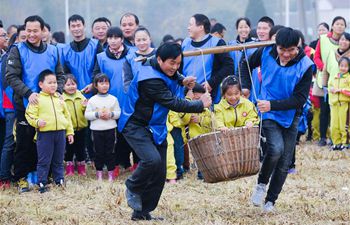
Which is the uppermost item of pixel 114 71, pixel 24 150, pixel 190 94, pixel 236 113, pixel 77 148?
pixel 114 71

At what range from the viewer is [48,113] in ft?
29.1

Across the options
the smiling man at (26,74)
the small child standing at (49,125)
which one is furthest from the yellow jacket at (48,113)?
the smiling man at (26,74)

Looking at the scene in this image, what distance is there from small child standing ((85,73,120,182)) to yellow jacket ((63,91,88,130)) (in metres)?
0.27

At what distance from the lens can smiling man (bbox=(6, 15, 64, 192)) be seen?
28.5 ft

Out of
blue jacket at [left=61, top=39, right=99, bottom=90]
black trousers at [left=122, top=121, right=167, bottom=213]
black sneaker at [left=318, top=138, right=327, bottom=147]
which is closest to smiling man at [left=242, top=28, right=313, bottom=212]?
black trousers at [left=122, top=121, right=167, bottom=213]

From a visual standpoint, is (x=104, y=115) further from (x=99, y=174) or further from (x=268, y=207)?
(x=268, y=207)

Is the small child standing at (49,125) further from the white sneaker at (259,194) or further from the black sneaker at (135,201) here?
the white sneaker at (259,194)

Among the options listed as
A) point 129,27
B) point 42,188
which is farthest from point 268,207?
point 129,27

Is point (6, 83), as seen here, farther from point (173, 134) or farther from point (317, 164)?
point (317, 164)

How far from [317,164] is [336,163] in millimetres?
330

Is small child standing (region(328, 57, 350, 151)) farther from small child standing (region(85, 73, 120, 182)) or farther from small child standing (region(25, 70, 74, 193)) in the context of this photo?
small child standing (region(25, 70, 74, 193))

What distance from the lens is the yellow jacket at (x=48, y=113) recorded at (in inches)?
343

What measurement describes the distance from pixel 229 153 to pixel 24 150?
3.33 meters

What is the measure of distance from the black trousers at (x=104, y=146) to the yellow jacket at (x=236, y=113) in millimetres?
1575
